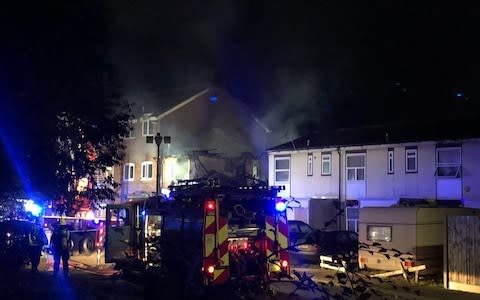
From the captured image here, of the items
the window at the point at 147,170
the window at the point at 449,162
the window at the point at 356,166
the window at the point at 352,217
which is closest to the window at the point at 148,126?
the window at the point at 147,170

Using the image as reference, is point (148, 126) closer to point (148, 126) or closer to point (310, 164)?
point (148, 126)

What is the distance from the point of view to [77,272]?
648 inches

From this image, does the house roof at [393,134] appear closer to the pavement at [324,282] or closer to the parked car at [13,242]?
the pavement at [324,282]

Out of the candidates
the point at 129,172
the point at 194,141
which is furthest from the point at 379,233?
the point at 129,172

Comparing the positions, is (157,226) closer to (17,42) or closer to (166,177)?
(17,42)

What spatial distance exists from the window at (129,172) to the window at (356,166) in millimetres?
17368

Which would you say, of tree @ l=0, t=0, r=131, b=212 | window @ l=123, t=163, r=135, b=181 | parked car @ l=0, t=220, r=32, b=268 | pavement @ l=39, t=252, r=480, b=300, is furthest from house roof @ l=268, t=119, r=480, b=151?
tree @ l=0, t=0, r=131, b=212

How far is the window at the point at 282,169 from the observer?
3100cm

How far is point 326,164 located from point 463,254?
15.6 meters

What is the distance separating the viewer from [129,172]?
133 feet

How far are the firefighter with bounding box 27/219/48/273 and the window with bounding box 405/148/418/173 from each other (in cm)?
1656

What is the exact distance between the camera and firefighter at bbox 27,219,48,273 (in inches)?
595

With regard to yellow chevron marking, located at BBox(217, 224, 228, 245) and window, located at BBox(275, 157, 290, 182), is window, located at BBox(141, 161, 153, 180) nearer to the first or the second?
window, located at BBox(275, 157, 290, 182)

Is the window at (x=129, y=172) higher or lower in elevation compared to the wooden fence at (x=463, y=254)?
higher
